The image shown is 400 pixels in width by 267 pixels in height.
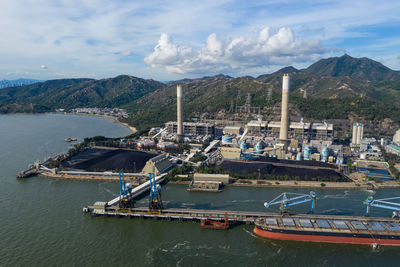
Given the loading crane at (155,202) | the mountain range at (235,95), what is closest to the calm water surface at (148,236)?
the loading crane at (155,202)

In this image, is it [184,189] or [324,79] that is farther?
[324,79]

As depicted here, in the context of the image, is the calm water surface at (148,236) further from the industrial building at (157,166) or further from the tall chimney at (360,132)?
the tall chimney at (360,132)

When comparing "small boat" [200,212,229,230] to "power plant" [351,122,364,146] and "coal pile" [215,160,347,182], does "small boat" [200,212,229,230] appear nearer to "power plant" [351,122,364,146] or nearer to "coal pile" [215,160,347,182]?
"coal pile" [215,160,347,182]

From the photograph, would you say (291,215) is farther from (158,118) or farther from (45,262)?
(158,118)

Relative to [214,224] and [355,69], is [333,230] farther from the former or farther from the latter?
[355,69]

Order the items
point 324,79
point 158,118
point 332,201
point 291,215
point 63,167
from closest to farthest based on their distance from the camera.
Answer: point 291,215
point 332,201
point 63,167
point 158,118
point 324,79

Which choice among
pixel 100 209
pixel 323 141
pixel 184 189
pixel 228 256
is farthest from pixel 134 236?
pixel 323 141

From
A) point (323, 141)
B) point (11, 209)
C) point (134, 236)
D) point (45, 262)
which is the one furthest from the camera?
point (323, 141)
